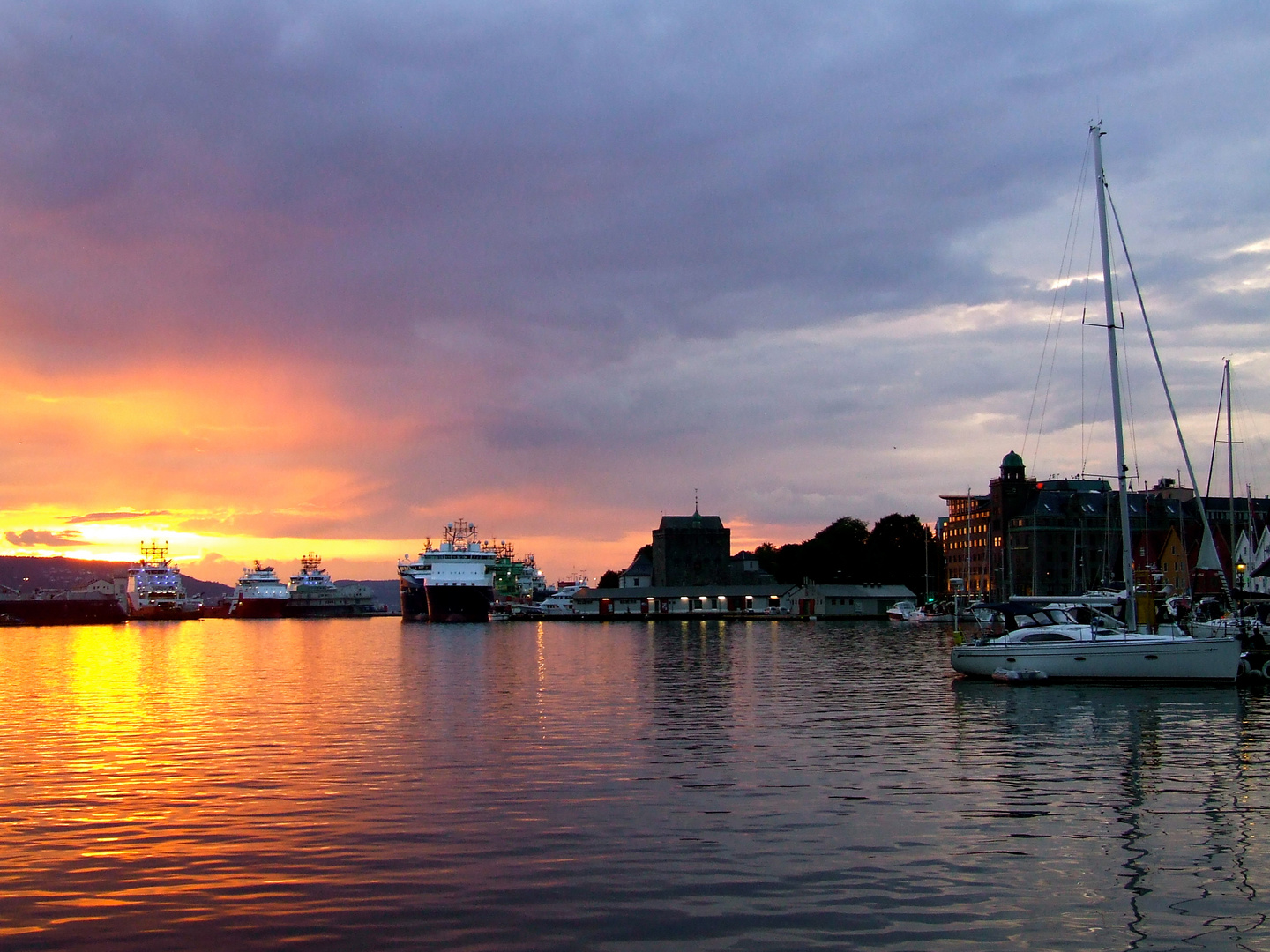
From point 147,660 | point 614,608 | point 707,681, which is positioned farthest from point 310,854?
point 614,608

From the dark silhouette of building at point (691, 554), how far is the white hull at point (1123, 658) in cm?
13134

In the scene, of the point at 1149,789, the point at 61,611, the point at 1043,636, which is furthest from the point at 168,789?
the point at 61,611

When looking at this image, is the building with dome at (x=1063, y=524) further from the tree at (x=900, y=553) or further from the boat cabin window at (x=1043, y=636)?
the boat cabin window at (x=1043, y=636)

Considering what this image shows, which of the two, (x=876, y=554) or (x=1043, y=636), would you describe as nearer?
(x=1043, y=636)

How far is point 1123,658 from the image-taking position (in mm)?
39062

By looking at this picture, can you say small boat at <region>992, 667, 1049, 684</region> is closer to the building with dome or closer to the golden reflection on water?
the golden reflection on water

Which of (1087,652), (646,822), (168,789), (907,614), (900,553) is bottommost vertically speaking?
(907,614)

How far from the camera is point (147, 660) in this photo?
70438 mm

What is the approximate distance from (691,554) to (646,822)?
15727 cm

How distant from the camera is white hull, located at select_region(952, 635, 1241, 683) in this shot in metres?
38.0

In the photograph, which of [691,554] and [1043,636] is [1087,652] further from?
[691,554]

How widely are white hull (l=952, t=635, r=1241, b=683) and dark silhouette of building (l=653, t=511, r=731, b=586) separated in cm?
13134

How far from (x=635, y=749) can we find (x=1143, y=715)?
1494 cm

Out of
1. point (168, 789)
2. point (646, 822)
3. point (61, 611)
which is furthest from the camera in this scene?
point (61, 611)
